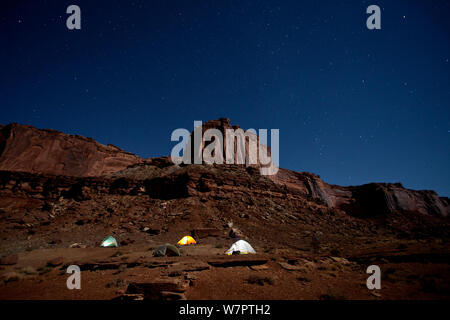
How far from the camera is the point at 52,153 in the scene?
38062 millimetres

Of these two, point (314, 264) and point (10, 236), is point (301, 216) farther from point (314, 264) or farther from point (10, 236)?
point (10, 236)

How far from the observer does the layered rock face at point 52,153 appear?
3397 centimetres

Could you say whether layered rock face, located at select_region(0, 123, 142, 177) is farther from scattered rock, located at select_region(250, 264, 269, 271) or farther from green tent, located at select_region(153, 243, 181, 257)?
scattered rock, located at select_region(250, 264, 269, 271)

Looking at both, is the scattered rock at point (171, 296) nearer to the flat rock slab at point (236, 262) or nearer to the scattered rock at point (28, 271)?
the flat rock slab at point (236, 262)

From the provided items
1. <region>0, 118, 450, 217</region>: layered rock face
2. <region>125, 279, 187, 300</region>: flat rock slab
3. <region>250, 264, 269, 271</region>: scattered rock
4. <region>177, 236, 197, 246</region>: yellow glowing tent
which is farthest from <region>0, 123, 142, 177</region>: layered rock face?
<region>250, 264, 269, 271</region>: scattered rock

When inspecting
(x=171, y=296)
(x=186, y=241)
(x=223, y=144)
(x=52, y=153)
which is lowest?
(x=186, y=241)

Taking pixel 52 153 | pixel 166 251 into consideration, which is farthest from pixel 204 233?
pixel 52 153

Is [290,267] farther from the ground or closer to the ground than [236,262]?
closer to the ground

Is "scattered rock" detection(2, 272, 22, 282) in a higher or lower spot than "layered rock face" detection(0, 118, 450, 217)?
lower

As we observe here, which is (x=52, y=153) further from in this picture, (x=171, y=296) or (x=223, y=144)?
(x=171, y=296)

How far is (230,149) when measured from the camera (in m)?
40.2

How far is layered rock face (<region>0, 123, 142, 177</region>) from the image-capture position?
34.0 m

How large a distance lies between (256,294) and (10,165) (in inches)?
1803
